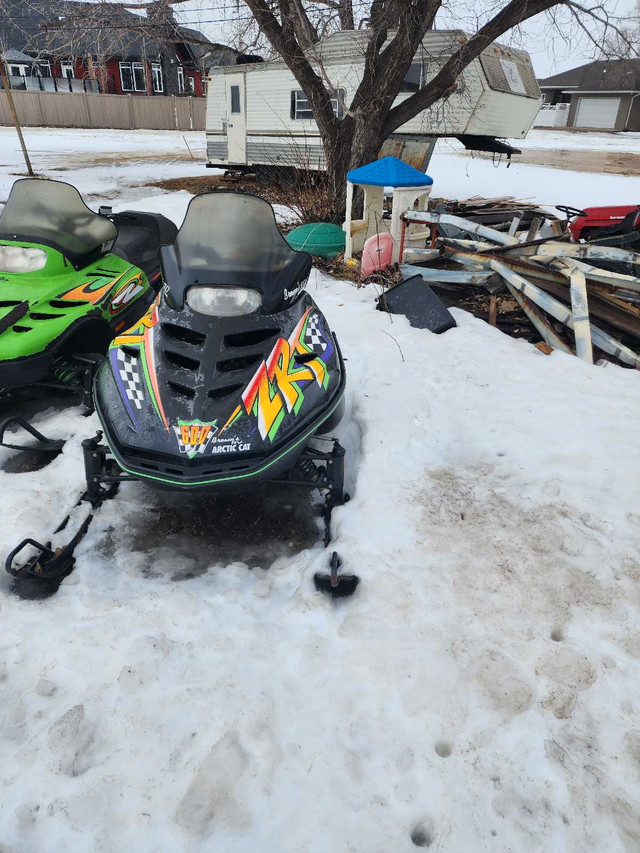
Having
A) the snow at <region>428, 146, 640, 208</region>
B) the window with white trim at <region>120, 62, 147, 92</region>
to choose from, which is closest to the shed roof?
the snow at <region>428, 146, 640, 208</region>

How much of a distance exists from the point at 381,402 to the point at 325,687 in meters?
2.34

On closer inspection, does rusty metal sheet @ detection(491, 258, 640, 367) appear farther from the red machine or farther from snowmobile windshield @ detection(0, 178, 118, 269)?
snowmobile windshield @ detection(0, 178, 118, 269)

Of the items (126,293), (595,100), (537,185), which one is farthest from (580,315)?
(595,100)

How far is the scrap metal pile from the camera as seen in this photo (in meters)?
4.96

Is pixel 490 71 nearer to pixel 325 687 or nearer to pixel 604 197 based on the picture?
pixel 604 197

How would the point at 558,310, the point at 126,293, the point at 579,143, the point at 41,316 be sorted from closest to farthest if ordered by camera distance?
the point at 41,316 < the point at 126,293 < the point at 558,310 < the point at 579,143

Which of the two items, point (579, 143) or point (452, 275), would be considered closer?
point (452, 275)

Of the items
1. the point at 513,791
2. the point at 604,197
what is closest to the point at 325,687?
the point at 513,791

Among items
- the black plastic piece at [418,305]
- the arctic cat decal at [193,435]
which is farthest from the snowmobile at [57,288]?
the black plastic piece at [418,305]

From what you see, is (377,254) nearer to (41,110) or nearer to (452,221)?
(452,221)

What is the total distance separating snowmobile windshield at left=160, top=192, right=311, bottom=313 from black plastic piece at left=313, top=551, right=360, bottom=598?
4.75 ft

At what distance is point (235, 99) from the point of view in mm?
13969

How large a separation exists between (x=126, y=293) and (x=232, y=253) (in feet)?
6.08

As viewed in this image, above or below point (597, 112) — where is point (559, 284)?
below
